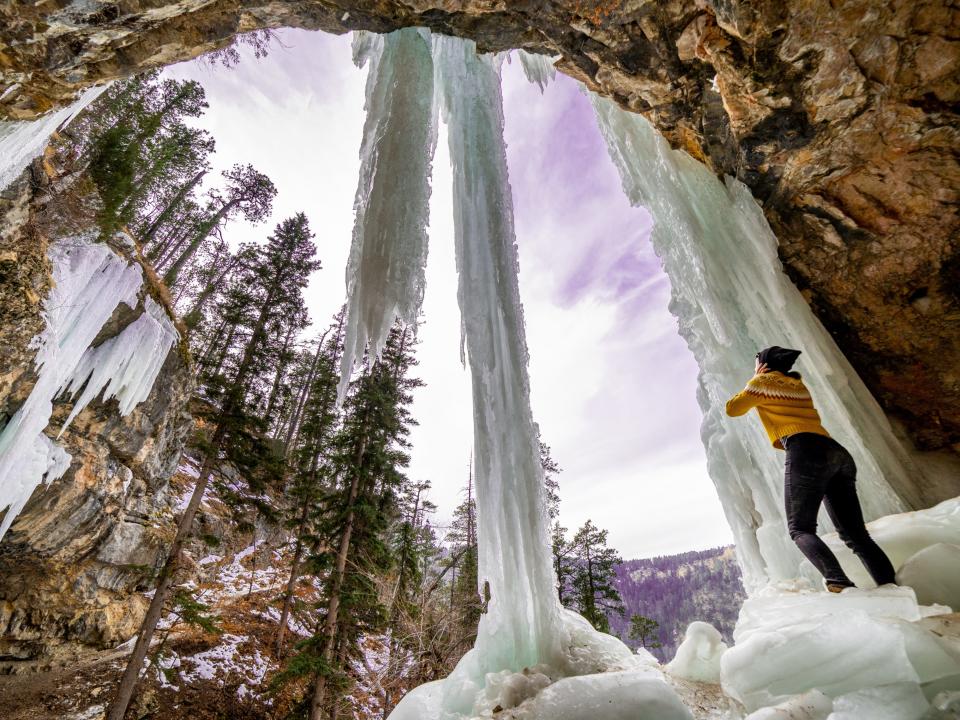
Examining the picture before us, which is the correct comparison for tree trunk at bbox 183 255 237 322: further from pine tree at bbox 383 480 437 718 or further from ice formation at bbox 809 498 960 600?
ice formation at bbox 809 498 960 600

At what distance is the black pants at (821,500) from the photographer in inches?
98.3

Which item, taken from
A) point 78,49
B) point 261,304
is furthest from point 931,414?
point 261,304

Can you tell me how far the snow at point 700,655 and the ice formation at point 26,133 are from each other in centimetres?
771

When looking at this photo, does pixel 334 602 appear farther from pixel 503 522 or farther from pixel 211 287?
pixel 211 287

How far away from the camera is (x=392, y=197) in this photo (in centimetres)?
530

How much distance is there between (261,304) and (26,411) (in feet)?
23.9

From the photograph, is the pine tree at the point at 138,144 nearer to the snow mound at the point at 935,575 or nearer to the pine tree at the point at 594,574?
the snow mound at the point at 935,575

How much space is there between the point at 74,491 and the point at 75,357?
107 inches

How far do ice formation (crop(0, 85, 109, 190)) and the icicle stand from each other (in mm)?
5485

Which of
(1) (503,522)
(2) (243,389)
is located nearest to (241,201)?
(2) (243,389)

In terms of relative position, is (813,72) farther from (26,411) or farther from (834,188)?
(26,411)

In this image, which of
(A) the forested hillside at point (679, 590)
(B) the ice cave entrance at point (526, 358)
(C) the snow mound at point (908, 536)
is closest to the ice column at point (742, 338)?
(B) the ice cave entrance at point (526, 358)

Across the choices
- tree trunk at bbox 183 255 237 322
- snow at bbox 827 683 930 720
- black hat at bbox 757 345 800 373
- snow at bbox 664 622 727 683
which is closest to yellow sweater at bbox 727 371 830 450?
black hat at bbox 757 345 800 373

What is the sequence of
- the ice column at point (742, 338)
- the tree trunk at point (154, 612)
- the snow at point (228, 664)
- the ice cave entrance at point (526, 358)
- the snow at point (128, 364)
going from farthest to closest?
the snow at point (228, 664)
the snow at point (128, 364)
the tree trunk at point (154, 612)
the ice column at point (742, 338)
the ice cave entrance at point (526, 358)
